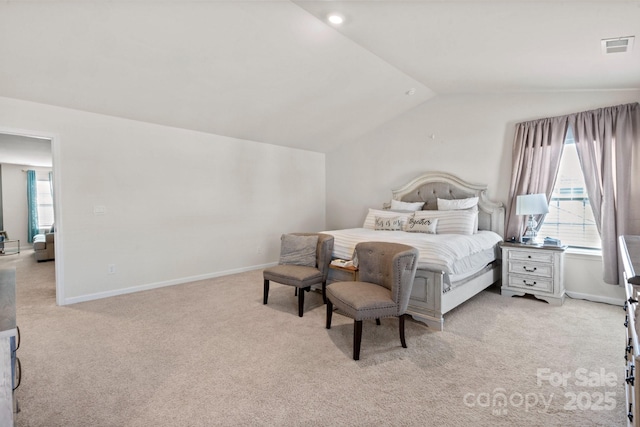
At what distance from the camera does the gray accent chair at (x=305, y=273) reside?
321 cm

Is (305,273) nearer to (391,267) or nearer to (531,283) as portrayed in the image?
(391,267)

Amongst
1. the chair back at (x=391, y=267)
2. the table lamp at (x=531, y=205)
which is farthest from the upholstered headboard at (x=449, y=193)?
the chair back at (x=391, y=267)

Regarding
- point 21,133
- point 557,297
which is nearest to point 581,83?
point 557,297

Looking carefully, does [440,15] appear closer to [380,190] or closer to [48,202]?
[380,190]

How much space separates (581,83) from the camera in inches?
137

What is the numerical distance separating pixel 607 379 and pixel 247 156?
5.01 meters

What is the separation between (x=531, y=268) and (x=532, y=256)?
148mm

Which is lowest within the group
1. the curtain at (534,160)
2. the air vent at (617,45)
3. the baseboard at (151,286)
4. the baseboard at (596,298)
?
the baseboard at (596,298)

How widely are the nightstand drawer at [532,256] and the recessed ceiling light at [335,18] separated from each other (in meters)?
3.38

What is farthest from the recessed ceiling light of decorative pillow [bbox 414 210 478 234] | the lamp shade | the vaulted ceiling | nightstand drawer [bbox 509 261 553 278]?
nightstand drawer [bbox 509 261 553 278]

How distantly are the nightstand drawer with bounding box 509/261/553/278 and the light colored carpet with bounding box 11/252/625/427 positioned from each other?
416 millimetres

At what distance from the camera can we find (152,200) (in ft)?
14.0

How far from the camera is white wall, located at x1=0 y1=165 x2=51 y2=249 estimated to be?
8289 millimetres

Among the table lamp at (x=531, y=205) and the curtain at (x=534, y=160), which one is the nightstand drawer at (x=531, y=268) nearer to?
the table lamp at (x=531, y=205)
